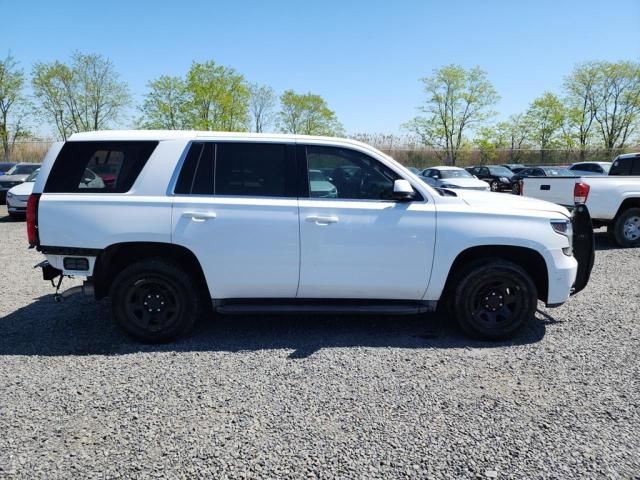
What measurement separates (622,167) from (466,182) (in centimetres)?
716

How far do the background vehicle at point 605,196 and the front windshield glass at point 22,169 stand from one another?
18227 mm

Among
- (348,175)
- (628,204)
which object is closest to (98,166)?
(348,175)

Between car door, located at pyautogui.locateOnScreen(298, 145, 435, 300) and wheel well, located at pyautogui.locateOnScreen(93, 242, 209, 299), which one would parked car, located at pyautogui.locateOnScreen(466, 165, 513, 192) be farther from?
wheel well, located at pyautogui.locateOnScreen(93, 242, 209, 299)

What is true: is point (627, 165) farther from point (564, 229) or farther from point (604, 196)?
point (564, 229)

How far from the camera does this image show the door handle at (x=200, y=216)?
13.4 ft

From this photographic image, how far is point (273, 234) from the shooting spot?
13.5 ft

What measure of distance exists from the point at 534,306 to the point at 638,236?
683 centimetres

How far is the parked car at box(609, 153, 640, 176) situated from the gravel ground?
7.32 m

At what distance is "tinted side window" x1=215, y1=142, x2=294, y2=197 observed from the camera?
167 inches

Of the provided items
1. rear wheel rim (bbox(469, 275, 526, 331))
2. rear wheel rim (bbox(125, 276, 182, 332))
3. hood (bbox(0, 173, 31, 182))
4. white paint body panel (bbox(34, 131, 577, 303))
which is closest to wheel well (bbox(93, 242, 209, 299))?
white paint body panel (bbox(34, 131, 577, 303))

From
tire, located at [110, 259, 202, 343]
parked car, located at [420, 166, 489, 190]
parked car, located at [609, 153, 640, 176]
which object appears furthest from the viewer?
parked car, located at [420, 166, 489, 190]

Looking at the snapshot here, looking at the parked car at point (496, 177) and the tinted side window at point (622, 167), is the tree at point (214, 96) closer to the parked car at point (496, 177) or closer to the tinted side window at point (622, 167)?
the parked car at point (496, 177)

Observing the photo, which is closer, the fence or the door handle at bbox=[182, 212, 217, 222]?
the door handle at bbox=[182, 212, 217, 222]

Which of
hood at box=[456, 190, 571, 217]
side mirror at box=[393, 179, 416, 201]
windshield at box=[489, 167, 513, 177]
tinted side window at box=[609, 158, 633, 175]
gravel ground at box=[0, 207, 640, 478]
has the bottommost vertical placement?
gravel ground at box=[0, 207, 640, 478]
